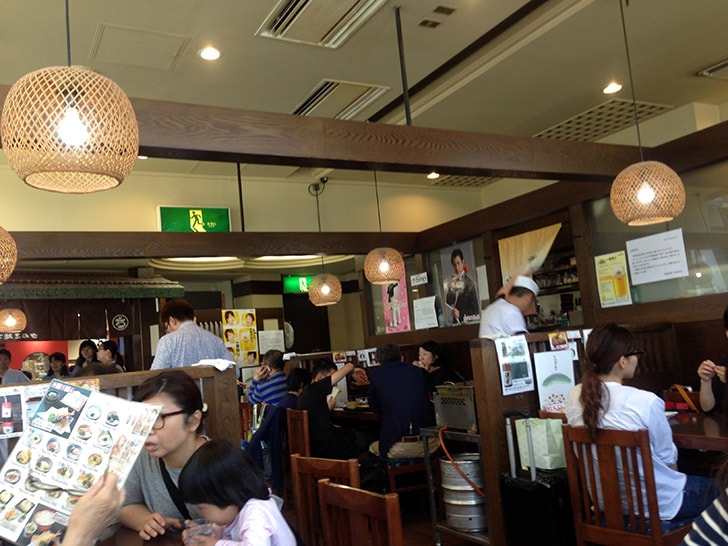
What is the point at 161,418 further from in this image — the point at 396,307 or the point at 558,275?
the point at 558,275

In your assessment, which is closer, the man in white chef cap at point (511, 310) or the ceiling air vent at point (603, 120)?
the man in white chef cap at point (511, 310)

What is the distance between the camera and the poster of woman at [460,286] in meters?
6.52

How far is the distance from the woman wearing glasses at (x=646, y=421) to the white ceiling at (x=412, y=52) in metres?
2.58

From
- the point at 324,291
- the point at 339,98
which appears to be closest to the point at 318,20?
the point at 339,98

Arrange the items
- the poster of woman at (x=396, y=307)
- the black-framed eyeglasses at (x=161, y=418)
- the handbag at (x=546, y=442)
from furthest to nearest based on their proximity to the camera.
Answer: the poster of woman at (x=396, y=307)
the handbag at (x=546, y=442)
the black-framed eyeglasses at (x=161, y=418)

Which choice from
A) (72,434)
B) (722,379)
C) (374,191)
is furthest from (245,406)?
(72,434)

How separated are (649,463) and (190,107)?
2.42 metres

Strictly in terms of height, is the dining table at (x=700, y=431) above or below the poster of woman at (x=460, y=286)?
below

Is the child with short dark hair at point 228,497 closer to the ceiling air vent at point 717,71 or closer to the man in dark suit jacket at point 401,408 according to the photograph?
the man in dark suit jacket at point 401,408

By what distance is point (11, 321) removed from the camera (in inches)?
273

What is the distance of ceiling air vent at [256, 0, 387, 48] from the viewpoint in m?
3.79

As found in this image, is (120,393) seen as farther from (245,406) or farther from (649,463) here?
(245,406)

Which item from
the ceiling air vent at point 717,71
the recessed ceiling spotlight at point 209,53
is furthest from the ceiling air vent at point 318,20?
the ceiling air vent at point 717,71

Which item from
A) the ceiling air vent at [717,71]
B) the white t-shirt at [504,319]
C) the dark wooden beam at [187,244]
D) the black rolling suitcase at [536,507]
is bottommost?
the black rolling suitcase at [536,507]
